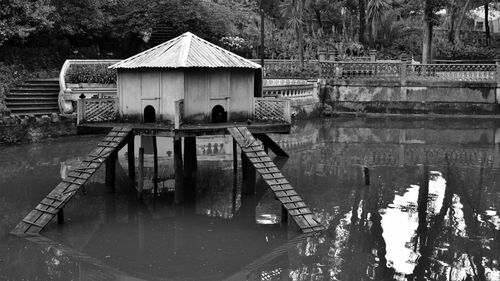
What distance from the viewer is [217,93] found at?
16719 mm

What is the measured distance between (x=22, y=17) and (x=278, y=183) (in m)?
20.7

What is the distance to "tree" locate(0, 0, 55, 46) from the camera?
95.7ft

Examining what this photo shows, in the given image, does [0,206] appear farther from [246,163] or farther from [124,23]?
[124,23]

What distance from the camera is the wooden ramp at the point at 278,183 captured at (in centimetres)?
1384

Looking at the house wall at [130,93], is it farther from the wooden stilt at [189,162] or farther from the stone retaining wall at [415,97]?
the stone retaining wall at [415,97]

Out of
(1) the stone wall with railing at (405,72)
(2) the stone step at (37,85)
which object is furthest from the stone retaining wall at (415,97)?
(2) the stone step at (37,85)

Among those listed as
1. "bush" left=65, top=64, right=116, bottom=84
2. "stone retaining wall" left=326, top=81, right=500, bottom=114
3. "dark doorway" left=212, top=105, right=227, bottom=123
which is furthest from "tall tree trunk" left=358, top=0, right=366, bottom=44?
"dark doorway" left=212, top=105, right=227, bottom=123

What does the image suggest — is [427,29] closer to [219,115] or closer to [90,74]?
[90,74]

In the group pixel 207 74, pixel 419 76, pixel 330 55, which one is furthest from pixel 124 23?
pixel 207 74

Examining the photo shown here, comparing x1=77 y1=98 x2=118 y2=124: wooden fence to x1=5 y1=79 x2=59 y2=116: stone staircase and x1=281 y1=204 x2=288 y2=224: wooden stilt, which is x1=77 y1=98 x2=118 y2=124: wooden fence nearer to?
x1=281 y1=204 x2=288 y2=224: wooden stilt

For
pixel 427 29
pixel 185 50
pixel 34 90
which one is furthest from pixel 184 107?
pixel 427 29

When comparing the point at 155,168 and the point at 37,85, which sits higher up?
the point at 37,85

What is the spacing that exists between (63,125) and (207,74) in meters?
13.1

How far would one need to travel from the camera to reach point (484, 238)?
528 inches
